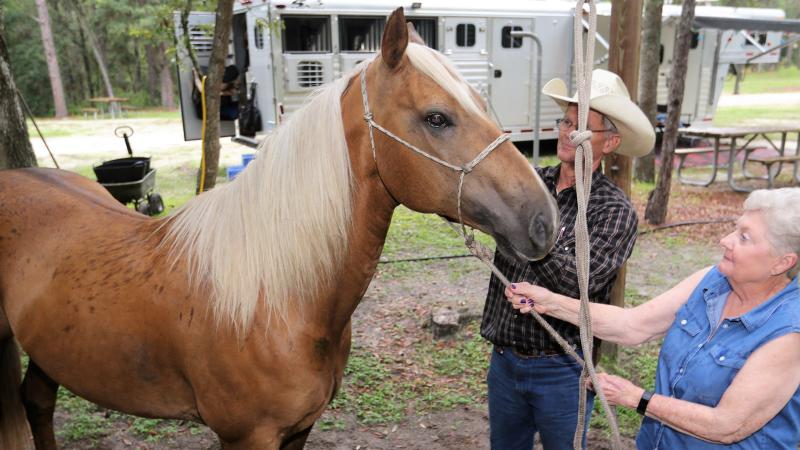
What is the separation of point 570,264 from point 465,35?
1072cm

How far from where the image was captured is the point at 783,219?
5.20 ft

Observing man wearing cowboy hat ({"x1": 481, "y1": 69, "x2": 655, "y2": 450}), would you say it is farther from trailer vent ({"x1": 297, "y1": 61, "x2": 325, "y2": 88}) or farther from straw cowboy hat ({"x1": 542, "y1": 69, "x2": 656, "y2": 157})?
trailer vent ({"x1": 297, "y1": 61, "x2": 325, "y2": 88})

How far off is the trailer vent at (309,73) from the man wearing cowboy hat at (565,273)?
8.73 m

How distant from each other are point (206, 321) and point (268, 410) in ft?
1.26

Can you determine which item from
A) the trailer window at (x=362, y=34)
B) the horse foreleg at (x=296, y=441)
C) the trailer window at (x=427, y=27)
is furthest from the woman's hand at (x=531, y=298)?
the trailer window at (x=427, y=27)

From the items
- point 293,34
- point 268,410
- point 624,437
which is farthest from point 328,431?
point 293,34

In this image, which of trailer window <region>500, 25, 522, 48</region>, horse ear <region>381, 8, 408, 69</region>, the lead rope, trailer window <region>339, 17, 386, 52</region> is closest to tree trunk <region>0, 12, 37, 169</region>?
horse ear <region>381, 8, 408, 69</region>

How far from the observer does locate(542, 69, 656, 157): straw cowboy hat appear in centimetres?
212

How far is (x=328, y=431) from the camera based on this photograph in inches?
135

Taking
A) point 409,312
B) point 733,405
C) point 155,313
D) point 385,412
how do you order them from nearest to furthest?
point 733,405, point 155,313, point 385,412, point 409,312

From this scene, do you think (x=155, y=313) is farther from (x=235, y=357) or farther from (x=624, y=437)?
(x=624, y=437)

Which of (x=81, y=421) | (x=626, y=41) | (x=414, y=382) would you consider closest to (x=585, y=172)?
(x=626, y=41)

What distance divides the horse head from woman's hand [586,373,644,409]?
0.49 m

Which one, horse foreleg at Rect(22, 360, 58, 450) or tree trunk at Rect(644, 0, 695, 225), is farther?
tree trunk at Rect(644, 0, 695, 225)
